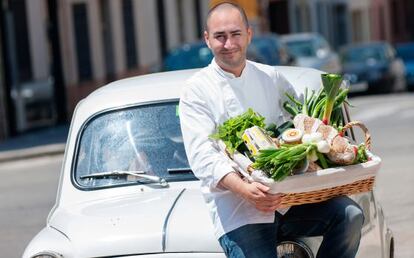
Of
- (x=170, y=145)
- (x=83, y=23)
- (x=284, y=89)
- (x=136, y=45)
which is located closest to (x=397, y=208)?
(x=170, y=145)

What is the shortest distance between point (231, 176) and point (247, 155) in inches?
6.4

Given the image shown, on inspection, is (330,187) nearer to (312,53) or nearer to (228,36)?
(228,36)

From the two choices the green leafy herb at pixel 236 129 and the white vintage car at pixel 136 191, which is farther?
the white vintage car at pixel 136 191

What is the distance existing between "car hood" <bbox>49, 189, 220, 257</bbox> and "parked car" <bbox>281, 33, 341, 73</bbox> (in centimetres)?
2686

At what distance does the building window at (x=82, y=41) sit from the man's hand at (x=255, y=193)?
26.8 meters

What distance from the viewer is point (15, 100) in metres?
26.9

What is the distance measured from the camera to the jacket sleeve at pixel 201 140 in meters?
5.14

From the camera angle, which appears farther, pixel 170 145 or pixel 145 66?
pixel 145 66

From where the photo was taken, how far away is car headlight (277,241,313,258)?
546 cm

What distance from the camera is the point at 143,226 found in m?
5.73

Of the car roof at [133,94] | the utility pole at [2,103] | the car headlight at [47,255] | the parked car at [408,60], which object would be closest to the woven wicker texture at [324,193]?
the car headlight at [47,255]

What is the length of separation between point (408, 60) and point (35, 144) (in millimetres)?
17913

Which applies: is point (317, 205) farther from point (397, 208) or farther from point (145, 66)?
point (145, 66)

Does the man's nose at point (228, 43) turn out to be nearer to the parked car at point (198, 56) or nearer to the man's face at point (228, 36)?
the man's face at point (228, 36)
